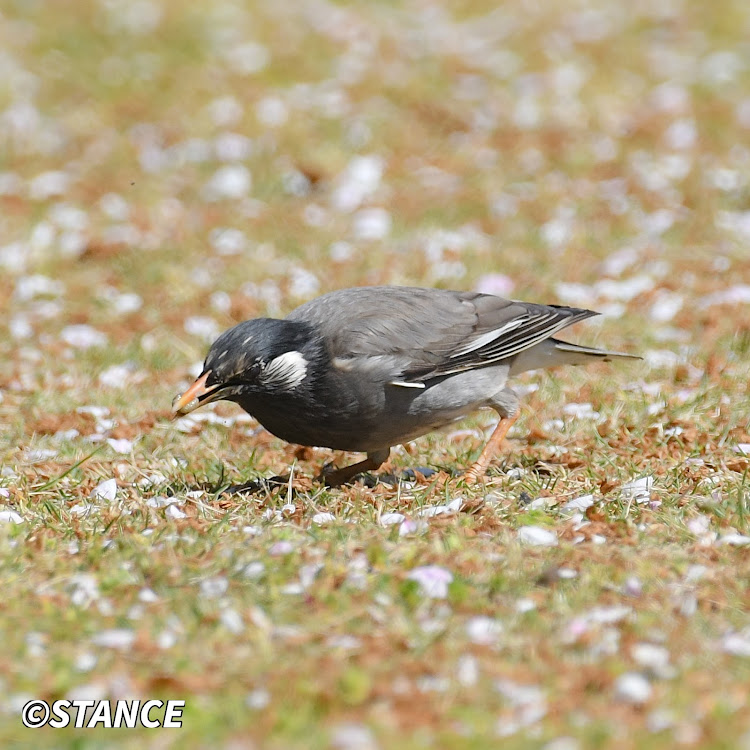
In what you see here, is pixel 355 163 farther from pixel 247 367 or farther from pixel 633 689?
pixel 633 689

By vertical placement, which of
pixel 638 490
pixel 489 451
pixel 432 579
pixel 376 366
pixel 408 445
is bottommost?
pixel 408 445

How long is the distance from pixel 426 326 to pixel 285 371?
3.51ft

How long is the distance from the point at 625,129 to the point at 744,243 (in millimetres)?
3407

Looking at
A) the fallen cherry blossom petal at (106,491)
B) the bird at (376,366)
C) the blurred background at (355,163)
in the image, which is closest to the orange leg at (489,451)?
the bird at (376,366)

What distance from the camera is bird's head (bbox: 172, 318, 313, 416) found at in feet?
22.0

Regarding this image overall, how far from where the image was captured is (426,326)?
24.4 ft

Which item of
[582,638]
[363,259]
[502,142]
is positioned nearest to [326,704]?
[582,638]

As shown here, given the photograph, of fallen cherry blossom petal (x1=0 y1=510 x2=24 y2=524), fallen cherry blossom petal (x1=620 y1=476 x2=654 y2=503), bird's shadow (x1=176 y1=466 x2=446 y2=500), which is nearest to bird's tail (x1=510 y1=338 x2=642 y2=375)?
bird's shadow (x1=176 y1=466 x2=446 y2=500)

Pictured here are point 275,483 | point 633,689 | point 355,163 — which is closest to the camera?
point 633,689

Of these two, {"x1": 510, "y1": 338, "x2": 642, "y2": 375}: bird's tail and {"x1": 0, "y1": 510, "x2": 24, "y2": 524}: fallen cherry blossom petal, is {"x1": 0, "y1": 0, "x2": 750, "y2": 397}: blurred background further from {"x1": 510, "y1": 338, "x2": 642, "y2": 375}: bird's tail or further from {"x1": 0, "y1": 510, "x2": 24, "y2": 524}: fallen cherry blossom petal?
{"x1": 0, "y1": 510, "x2": 24, "y2": 524}: fallen cherry blossom petal

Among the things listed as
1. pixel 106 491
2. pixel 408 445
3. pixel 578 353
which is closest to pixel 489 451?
pixel 408 445

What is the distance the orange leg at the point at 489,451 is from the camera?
706cm

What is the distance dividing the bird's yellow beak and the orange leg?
152 cm

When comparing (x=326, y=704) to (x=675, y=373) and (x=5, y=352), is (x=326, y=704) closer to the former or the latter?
(x=675, y=373)
